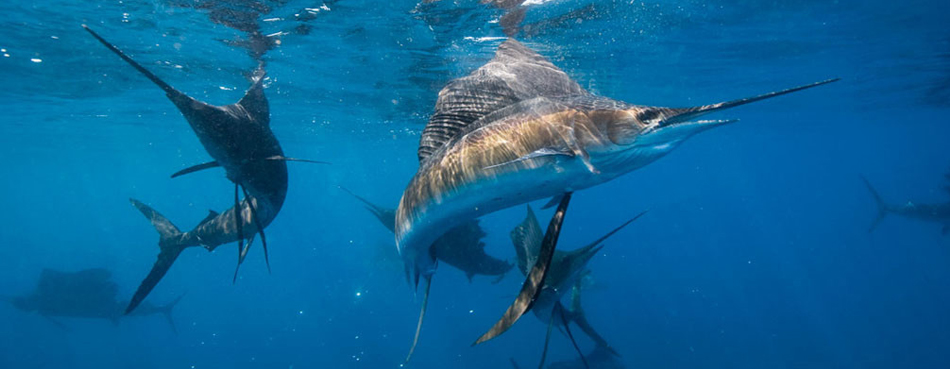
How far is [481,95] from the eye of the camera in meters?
3.49

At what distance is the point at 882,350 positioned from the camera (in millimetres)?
22734

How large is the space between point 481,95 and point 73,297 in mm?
19390

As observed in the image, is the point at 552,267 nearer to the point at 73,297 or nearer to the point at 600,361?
the point at 600,361

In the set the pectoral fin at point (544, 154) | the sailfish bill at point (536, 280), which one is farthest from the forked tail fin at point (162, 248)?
the pectoral fin at point (544, 154)

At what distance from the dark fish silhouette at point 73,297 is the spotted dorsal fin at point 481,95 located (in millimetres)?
16397

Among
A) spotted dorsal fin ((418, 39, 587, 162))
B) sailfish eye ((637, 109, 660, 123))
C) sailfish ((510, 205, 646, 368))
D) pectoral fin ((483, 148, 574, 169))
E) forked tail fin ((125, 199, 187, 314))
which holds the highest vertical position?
sailfish eye ((637, 109, 660, 123))

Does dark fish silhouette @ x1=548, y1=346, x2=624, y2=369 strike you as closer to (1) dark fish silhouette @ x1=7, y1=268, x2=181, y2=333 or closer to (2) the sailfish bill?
(2) the sailfish bill

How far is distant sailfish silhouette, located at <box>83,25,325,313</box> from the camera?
340 cm

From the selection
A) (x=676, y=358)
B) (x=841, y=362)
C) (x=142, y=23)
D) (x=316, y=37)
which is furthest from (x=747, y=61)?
(x=142, y=23)

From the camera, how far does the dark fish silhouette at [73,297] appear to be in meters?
15.4

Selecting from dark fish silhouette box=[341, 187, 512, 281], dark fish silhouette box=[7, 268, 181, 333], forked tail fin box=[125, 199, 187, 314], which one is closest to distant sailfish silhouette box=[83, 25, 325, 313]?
forked tail fin box=[125, 199, 187, 314]

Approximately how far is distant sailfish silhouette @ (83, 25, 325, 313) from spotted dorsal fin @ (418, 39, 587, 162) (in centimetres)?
117

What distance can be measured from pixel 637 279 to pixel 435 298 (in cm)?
1325

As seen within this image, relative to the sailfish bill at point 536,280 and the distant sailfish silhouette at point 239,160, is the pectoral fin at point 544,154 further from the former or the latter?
the distant sailfish silhouette at point 239,160
